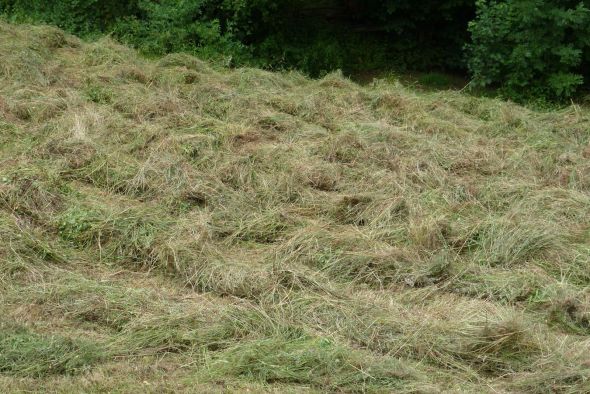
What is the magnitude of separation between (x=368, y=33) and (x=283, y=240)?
8.00 metres

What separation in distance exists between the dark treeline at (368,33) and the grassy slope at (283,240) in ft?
3.70

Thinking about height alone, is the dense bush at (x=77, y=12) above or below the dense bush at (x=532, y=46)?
below

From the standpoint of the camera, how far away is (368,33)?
41.8ft

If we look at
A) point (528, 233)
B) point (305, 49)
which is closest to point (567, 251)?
point (528, 233)

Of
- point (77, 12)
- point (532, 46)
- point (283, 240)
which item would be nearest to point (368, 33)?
point (532, 46)

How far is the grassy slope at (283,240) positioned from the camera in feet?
13.1

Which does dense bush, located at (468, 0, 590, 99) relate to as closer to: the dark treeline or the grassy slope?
the dark treeline

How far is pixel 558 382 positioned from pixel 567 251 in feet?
4.99

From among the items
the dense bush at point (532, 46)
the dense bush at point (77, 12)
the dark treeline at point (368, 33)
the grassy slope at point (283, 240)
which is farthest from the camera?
the dense bush at point (77, 12)

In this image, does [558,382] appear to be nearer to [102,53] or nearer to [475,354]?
[475,354]

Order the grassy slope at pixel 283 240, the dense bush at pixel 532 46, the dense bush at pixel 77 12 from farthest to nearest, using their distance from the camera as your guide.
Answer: the dense bush at pixel 77 12 < the dense bush at pixel 532 46 < the grassy slope at pixel 283 240

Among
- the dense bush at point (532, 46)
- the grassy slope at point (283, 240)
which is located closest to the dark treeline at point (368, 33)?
the dense bush at point (532, 46)

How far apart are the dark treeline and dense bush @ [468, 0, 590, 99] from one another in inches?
0.5

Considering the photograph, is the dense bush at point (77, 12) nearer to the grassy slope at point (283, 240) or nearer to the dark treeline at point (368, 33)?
the dark treeline at point (368, 33)
